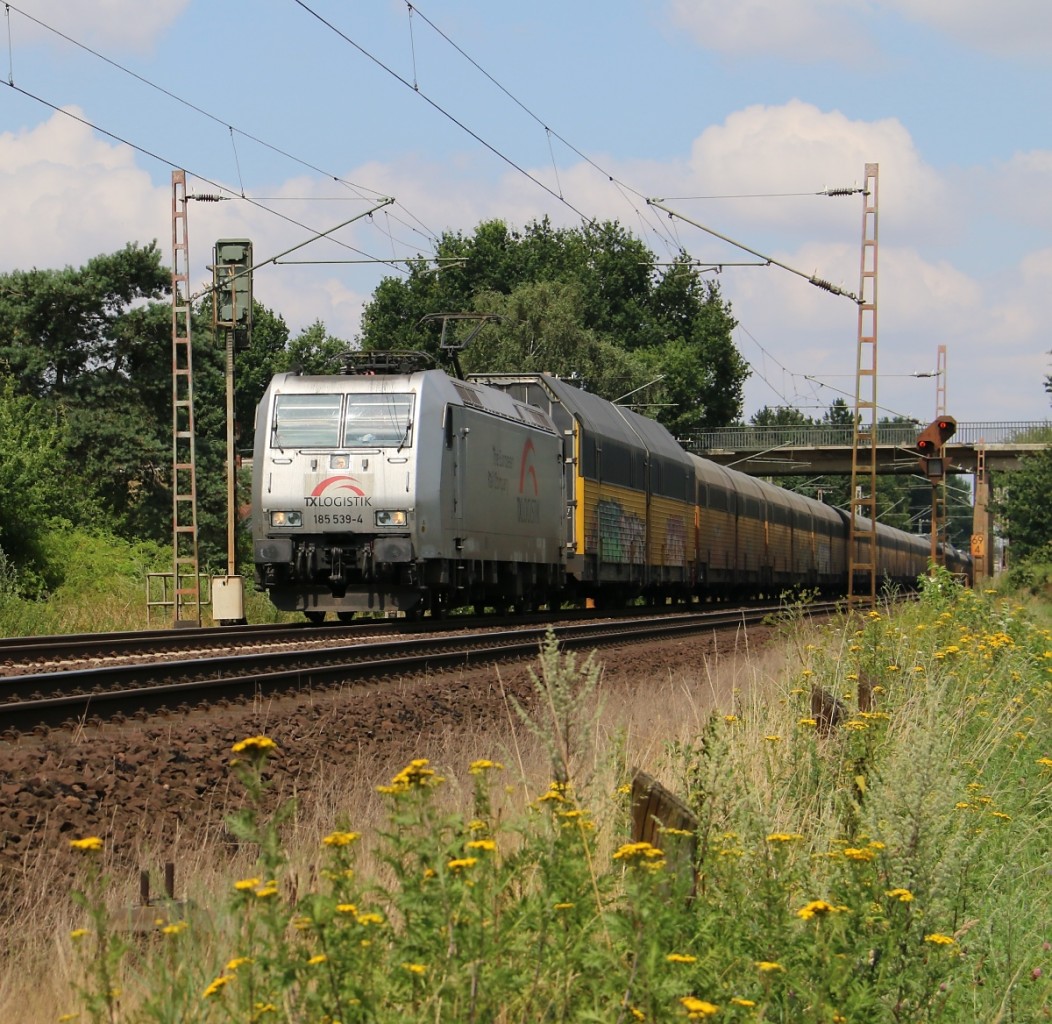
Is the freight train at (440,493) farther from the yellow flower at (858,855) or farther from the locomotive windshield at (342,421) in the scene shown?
the yellow flower at (858,855)

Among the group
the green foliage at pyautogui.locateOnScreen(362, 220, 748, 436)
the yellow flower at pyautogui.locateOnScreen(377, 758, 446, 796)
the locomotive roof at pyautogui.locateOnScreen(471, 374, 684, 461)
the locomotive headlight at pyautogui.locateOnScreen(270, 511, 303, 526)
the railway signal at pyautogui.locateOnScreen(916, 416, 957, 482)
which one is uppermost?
the green foliage at pyautogui.locateOnScreen(362, 220, 748, 436)

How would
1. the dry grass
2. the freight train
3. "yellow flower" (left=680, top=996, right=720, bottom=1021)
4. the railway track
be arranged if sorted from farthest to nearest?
the freight train
the railway track
the dry grass
"yellow flower" (left=680, top=996, right=720, bottom=1021)

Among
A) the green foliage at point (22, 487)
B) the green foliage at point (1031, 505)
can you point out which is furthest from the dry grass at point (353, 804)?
the green foliage at point (1031, 505)

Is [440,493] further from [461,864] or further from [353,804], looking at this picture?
[461,864]

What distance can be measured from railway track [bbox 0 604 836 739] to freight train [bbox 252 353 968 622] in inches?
37.7

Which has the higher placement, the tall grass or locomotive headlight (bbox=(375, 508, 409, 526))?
locomotive headlight (bbox=(375, 508, 409, 526))

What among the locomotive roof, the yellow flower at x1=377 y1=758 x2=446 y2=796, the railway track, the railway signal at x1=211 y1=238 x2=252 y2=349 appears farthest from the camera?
the railway signal at x1=211 y1=238 x2=252 y2=349

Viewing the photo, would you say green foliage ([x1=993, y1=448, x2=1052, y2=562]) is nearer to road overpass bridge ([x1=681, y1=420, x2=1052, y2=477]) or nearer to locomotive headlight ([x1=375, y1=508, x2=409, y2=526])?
road overpass bridge ([x1=681, y1=420, x2=1052, y2=477])

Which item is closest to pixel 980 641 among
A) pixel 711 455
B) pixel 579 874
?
pixel 579 874

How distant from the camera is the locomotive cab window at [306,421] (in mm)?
19750

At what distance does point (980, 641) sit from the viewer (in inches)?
494

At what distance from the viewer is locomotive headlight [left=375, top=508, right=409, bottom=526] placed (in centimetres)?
1909

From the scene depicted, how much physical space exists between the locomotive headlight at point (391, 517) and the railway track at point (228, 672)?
1.39 metres

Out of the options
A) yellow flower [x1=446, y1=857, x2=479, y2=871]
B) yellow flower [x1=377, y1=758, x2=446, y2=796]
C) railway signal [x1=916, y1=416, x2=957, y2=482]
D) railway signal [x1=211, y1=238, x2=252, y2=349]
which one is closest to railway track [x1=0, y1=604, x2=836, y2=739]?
railway signal [x1=916, y1=416, x2=957, y2=482]
